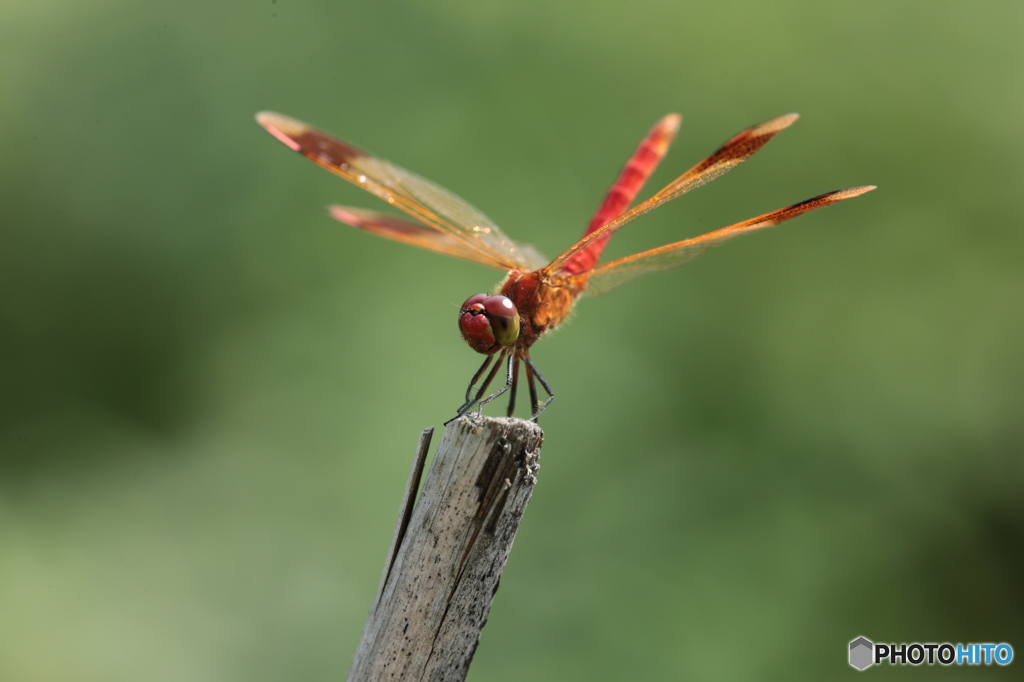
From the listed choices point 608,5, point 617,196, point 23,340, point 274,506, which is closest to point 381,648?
point 617,196

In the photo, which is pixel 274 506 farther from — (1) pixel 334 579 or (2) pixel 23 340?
(2) pixel 23 340

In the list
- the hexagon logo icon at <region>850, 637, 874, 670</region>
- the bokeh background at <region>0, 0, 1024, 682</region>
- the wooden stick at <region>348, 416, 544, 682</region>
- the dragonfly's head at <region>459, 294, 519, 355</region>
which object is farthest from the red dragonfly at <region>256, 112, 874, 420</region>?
the hexagon logo icon at <region>850, 637, 874, 670</region>

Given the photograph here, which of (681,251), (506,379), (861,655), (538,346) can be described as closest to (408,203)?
(506,379)

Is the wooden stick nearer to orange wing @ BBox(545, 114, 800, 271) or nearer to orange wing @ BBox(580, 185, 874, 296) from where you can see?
orange wing @ BBox(545, 114, 800, 271)

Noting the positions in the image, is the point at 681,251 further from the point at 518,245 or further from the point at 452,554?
the point at 452,554

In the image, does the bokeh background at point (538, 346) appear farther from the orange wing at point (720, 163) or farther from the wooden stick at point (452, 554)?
the wooden stick at point (452, 554)

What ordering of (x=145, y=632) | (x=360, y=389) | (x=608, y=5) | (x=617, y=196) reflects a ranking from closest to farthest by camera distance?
(x=617, y=196) < (x=145, y=632) < (x=360, y=389) < (x=608, y=5)
